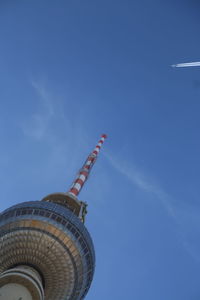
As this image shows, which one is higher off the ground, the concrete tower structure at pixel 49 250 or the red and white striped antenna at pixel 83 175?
the red and white striped antenna at pixel 83 175

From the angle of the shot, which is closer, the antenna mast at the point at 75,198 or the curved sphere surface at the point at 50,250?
the curved sphere surface at the point at 50,250

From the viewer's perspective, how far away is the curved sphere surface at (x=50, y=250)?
33156 mm

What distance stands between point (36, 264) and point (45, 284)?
2.70m

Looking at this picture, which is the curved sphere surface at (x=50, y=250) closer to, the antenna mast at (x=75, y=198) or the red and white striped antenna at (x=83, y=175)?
the antenna mast at (x=75, y=198)

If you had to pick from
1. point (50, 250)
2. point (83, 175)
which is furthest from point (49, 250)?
point (83, 175)

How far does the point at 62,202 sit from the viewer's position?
139ft

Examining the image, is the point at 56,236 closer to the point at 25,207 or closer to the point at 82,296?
the point at 25,207

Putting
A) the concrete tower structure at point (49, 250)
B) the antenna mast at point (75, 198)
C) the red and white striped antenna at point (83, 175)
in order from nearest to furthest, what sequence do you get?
the concrete tower structure at point (49, 250) < the antenna mast at point (75, 198) < the red and white striped antenna at point (83, 175)

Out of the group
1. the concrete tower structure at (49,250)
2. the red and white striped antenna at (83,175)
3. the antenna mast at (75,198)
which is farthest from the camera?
the red and white striped antenna at (83,175)

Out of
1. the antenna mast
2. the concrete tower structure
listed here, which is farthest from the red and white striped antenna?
the concrete tower structure

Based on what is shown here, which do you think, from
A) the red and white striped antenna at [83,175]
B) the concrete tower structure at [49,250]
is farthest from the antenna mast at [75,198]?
the concrete tower structure at [49,250]

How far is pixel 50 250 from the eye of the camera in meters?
33.2

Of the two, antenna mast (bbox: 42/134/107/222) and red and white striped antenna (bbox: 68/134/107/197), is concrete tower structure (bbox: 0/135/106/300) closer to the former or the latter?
antenna mast (bbox: 42/134/107/222)

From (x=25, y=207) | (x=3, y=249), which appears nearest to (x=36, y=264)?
(x=3, y=249)
